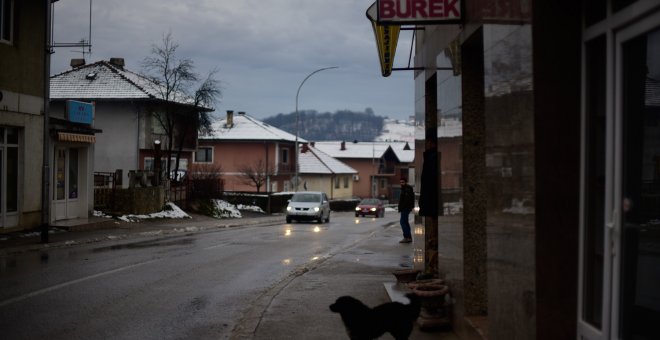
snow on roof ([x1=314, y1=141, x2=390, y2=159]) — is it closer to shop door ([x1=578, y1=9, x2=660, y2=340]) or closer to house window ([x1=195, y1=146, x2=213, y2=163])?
house window ([x1=195, y1=146, x2=213, y2=163])

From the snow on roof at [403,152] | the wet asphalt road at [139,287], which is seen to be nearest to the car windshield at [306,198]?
the wet asphalt road at [139,287]

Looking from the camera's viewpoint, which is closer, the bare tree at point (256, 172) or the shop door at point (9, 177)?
the shop door at point (9, 177)

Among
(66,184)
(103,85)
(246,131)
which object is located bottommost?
(66,184)

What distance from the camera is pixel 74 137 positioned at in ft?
75.9

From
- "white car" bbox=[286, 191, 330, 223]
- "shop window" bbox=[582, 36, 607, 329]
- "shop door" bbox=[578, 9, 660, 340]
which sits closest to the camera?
"shop door" bbox=[578, 9, 660, 340]

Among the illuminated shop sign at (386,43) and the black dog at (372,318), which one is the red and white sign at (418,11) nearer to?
the black dog at (372,318)

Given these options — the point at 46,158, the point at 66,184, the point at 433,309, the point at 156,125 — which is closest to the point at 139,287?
the point at 433,309

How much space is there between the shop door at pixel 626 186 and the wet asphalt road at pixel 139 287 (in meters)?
4.71

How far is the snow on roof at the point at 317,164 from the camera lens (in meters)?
78.0

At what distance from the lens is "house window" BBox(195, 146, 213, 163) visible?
66.6 metres

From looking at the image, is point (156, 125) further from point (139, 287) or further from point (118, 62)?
point (139, 287)

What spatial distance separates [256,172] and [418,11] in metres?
59.0

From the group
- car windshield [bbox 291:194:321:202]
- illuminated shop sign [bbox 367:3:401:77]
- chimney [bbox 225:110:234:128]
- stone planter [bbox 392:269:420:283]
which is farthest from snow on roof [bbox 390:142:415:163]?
stone planter [bbox 392:269:420:283]

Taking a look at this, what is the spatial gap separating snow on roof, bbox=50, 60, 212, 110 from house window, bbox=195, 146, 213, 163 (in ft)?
66.3
